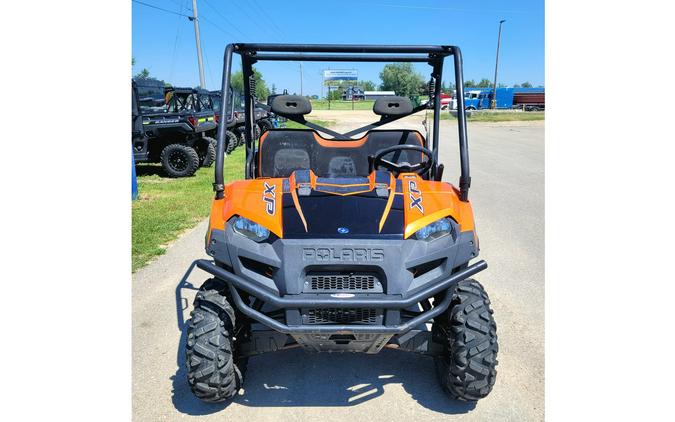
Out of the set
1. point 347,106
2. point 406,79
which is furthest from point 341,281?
point 347,106

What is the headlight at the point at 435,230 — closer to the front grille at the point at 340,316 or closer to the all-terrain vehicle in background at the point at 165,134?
the front grille at the point at 340,316

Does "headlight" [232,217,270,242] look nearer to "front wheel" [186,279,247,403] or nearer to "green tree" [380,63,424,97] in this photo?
"front wheel" [186,279,247,403]

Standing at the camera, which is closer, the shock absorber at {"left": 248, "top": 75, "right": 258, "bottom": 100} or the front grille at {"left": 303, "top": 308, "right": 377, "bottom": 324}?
the front grille at {"left": 303, "top": 308, "right": 377, "bottom": 324}

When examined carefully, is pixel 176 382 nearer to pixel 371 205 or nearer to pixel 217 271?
pixel 217 271

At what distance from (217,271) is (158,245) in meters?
3.53

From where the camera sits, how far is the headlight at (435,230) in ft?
7.96

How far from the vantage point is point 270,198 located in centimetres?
262

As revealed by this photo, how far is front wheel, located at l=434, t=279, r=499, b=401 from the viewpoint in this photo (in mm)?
2459

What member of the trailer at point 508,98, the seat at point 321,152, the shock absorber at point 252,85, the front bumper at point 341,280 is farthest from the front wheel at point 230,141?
the trailer at point 508,98

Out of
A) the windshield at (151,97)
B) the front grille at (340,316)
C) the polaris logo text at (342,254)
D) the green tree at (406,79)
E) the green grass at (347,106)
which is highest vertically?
the green grass at (347,106)

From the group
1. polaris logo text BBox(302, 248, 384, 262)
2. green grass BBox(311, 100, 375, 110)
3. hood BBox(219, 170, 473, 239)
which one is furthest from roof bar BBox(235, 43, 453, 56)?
green grass BBox(311, 100, 375, 110)

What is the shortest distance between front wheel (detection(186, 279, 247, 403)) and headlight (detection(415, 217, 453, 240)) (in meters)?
1.11

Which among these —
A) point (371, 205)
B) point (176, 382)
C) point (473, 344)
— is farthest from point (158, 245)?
point (473, 344)

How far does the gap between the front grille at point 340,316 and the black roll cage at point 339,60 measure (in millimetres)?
891
